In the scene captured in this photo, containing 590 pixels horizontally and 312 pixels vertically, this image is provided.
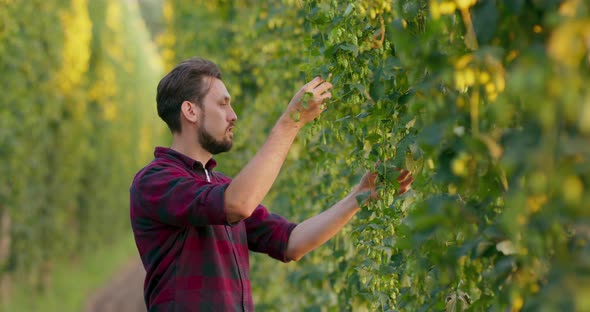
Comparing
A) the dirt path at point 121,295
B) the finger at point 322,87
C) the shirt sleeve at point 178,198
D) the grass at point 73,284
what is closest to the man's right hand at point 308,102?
the finger at point 322,87

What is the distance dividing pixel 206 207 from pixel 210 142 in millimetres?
527

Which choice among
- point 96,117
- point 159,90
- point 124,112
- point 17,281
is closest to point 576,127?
point 159,90

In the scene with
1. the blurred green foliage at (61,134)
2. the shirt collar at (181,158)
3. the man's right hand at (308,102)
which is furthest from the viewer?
the blurred green foliage at (61,134)

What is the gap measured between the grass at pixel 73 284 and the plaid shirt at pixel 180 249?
9.05 meters

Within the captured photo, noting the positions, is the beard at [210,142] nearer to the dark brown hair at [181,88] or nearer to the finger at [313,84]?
the dark brown hair at [181,88]

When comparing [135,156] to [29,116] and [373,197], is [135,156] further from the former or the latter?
[373,197]

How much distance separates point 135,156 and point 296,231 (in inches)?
813

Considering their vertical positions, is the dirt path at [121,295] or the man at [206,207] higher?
the man at [206,207]

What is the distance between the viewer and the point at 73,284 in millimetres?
15383

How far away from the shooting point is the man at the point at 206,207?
274 centimetres

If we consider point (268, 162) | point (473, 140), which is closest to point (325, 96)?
point (268, 162)

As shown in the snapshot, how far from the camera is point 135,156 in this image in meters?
23.5

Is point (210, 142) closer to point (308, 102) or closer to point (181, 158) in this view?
point (181, 158)

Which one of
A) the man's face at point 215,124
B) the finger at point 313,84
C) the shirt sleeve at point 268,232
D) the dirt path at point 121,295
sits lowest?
the dirt path at point 121,295
